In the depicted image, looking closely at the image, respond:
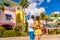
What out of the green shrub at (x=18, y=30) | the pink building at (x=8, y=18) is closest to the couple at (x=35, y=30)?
the green shrub at (x=18, y=30)

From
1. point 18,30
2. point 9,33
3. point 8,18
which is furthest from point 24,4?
point 9,33

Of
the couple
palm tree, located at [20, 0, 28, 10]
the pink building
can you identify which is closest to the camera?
the couple

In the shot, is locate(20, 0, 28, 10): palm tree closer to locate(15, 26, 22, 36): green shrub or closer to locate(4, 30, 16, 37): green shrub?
locate(15, 26, 22, 36): green shrub

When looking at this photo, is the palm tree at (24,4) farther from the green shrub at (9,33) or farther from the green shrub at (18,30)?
the green shrub at (9,33)

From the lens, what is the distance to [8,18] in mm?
6387

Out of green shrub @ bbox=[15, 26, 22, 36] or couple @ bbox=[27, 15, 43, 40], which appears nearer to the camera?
couple @ bbox=[27, 15, 43, 40]

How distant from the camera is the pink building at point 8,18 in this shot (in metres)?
6.32

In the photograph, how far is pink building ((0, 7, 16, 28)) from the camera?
6.32 m

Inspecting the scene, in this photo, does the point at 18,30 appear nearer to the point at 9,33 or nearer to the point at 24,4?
the point at 9,33

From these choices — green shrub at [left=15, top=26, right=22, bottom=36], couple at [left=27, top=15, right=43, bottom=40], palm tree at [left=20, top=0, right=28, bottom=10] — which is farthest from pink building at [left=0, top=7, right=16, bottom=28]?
couple at [left=27, top=15, right=43, bottom=40]

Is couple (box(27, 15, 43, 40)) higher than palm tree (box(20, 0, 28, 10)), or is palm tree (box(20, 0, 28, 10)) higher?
palm tree (box(20, 0, 28, 10))

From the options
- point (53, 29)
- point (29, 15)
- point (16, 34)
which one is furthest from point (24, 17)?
point (53, 29)

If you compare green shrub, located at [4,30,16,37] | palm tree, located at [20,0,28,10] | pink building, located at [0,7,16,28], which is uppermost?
palm tree, located at [20,0,28,10]

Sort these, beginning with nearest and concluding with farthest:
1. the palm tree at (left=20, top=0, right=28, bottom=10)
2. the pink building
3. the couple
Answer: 1. the couple
2. the pink building
3. the palm tree at (left=20, top=0, right=28, bottom=10)
